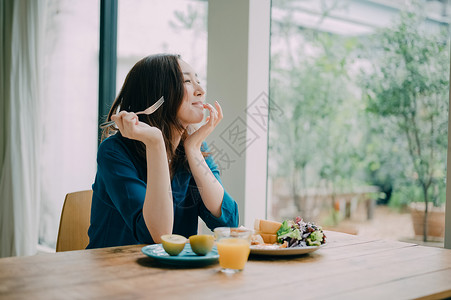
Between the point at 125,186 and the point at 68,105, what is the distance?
2.25m

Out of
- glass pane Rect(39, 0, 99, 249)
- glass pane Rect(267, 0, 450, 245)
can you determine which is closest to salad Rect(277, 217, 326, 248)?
glass pane Rect(267, 0, 450, 245)

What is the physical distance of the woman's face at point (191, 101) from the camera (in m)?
1.75

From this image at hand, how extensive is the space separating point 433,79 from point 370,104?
34.4 inches

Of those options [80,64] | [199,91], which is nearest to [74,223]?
[199,91]

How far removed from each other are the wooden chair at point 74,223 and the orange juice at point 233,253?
93 centimetres

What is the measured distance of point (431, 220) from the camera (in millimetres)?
2242

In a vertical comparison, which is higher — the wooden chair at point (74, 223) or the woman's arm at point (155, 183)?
the woman's arm at point (155, 183)

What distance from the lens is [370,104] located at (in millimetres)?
3137

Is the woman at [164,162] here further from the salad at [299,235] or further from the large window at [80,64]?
the large window at [80,64]

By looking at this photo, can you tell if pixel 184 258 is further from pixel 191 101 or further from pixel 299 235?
pixel 191 101

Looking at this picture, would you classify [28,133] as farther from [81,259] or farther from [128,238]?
[81,259]

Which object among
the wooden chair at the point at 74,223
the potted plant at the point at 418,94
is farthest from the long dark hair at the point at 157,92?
the potted plant at the point at 418,94

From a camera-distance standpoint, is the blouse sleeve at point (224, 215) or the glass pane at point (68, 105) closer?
the blouse sleeve at point (224, 215)

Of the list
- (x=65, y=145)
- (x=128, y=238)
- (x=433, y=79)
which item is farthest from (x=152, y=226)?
(x=65, y=145)
